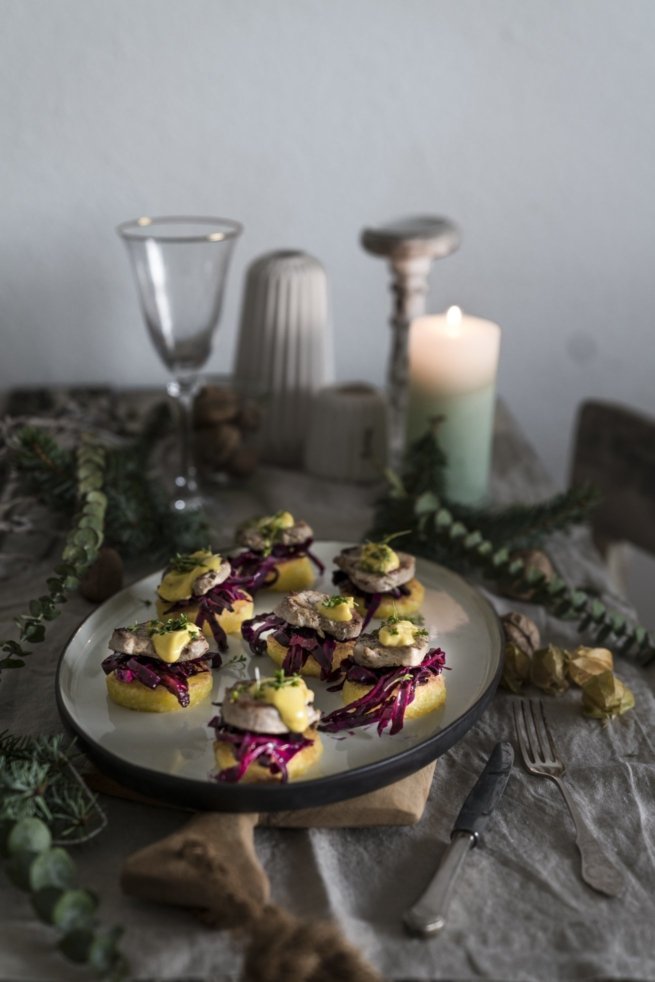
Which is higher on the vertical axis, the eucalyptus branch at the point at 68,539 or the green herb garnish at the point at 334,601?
the green herb garnish at the point at 334,601

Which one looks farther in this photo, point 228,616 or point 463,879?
point 228,616

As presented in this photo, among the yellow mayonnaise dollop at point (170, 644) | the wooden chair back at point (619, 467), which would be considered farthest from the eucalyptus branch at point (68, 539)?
the wooden chair back at point (619, 467)

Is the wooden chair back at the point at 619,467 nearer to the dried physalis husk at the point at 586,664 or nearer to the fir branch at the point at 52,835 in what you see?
the dried physalis husk at the point at 586,664

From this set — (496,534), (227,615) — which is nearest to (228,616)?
(227,615)

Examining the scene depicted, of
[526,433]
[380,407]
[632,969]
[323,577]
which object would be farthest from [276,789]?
[526,433]

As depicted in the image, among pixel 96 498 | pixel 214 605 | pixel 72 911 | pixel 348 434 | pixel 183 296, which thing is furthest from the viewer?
pixel 348 434

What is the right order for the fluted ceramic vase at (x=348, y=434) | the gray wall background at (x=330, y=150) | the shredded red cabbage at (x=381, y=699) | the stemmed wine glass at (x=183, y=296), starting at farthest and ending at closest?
1. the gray wall background at (x=330, y=150)
2. the fluted ceramic vase at (x=348, y=434)
3. the stemmed wine glass at (x=183, y=296)
4. the shredded red cabbage at (x=381, y=699)

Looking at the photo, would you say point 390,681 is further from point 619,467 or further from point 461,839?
point 619,467
